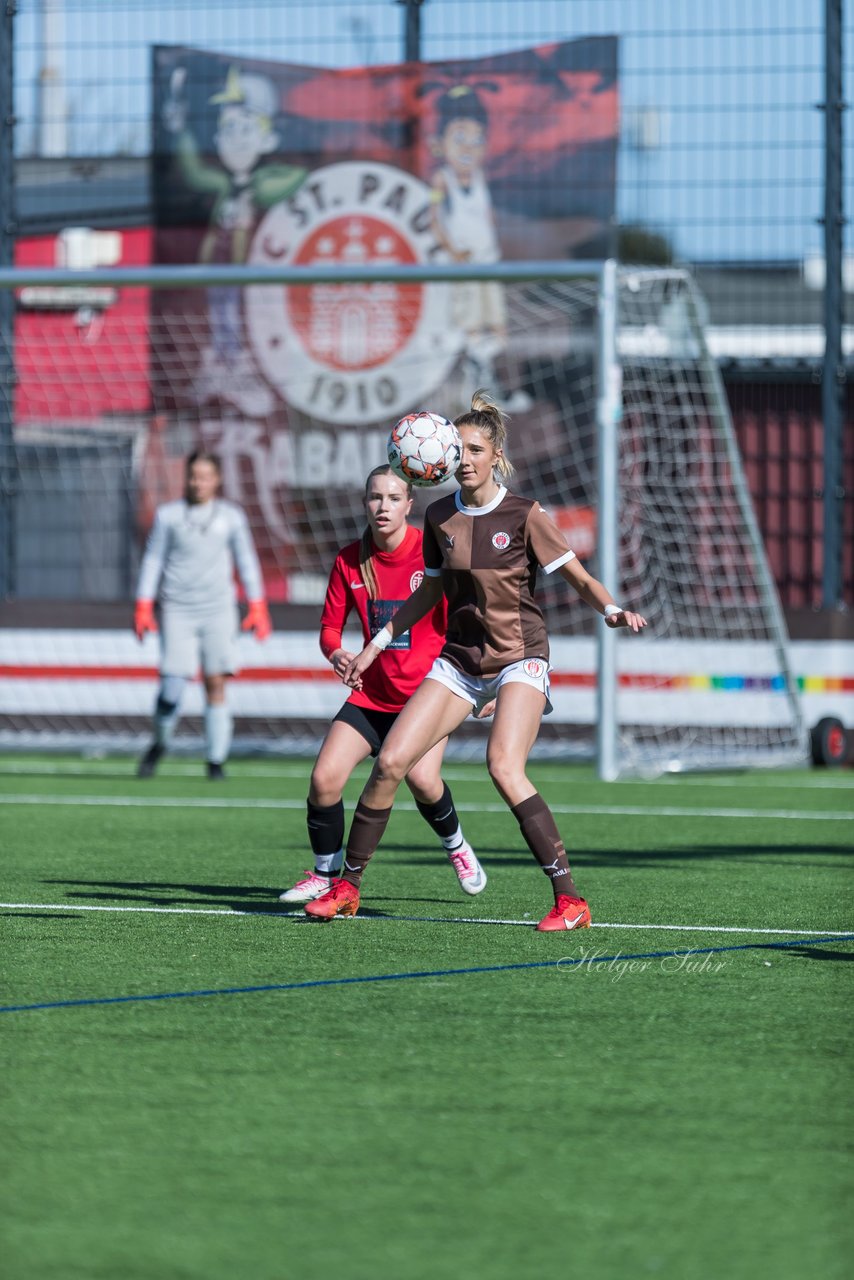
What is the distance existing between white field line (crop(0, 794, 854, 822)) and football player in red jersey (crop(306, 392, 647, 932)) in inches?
178

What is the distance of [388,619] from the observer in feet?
24.9

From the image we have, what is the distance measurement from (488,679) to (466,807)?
197 inches

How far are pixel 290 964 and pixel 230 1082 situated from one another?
5.34 feet

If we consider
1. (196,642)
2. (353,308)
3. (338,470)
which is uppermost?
(353,308)

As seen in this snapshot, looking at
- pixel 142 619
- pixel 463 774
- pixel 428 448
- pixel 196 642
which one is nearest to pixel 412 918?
pixel 428 448

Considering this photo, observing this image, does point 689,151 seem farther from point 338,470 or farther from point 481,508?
point 481,508

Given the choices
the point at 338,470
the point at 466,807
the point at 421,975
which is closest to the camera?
the point at 421,975

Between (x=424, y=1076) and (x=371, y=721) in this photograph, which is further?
(x=371, y=721)

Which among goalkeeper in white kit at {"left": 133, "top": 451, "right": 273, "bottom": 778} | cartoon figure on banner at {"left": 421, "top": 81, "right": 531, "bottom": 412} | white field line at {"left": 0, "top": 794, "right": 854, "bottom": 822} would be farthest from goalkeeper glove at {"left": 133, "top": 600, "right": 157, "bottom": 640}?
cartoon figure on banner at {"left": 421, "top": 81, "right": 531, "bottom": 412}

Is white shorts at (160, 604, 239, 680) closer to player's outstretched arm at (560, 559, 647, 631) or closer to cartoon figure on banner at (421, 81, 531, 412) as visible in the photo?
cartoon figure on banner at (421, 81, 531, 412)

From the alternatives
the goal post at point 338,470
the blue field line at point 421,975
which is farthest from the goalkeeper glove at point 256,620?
the blue field line at point 421,975

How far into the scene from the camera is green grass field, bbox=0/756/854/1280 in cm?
339

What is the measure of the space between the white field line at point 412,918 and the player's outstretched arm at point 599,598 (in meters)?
0.99

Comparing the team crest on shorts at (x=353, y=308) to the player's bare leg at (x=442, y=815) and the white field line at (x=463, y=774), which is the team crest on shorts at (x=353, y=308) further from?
the player's bare leg at (x=442, y=815)
